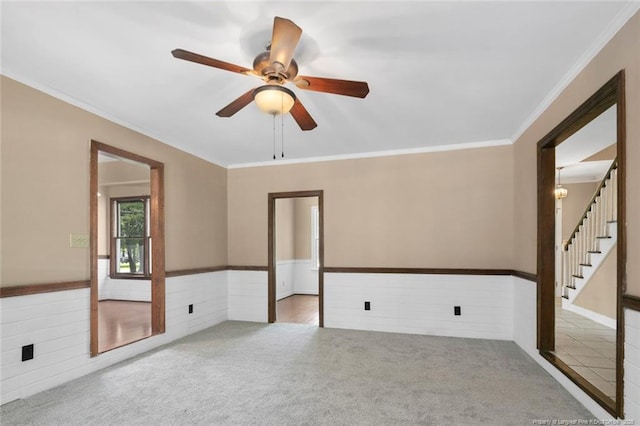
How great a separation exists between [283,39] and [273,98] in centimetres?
44

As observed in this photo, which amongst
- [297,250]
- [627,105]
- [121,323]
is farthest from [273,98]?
[297,250]

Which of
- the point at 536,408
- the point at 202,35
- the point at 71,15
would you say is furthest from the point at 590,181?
the point at 71,15

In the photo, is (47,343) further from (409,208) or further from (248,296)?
(409,208)

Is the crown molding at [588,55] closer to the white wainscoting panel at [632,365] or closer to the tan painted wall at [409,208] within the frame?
the tan painted wall at [409,208]

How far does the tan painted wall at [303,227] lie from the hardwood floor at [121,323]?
3352 mm

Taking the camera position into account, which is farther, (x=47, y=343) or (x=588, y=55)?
(x=47, y=343)

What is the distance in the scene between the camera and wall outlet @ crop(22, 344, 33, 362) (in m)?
2.58

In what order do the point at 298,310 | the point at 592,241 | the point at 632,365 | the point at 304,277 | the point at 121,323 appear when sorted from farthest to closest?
the point at 304,277 → the point at 298,310 → the point at 592,241 → the point at 121,323 → the point at 632,365

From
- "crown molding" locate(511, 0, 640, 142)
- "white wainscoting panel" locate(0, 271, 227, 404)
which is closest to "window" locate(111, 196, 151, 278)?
"white wainscoting panel" locate(0, 271, 227, 404)

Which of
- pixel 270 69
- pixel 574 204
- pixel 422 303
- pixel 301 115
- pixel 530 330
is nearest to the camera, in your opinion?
pixel 270 69

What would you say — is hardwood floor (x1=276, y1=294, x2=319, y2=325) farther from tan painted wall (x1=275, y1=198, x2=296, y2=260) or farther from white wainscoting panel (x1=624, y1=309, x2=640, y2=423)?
white wainscoting panel (x1=624, y1=309, x2=640, y2=423)

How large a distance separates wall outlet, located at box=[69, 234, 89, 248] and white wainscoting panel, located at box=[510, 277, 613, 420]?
171 inches

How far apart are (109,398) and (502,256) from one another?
4399mm

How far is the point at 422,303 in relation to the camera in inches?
172
